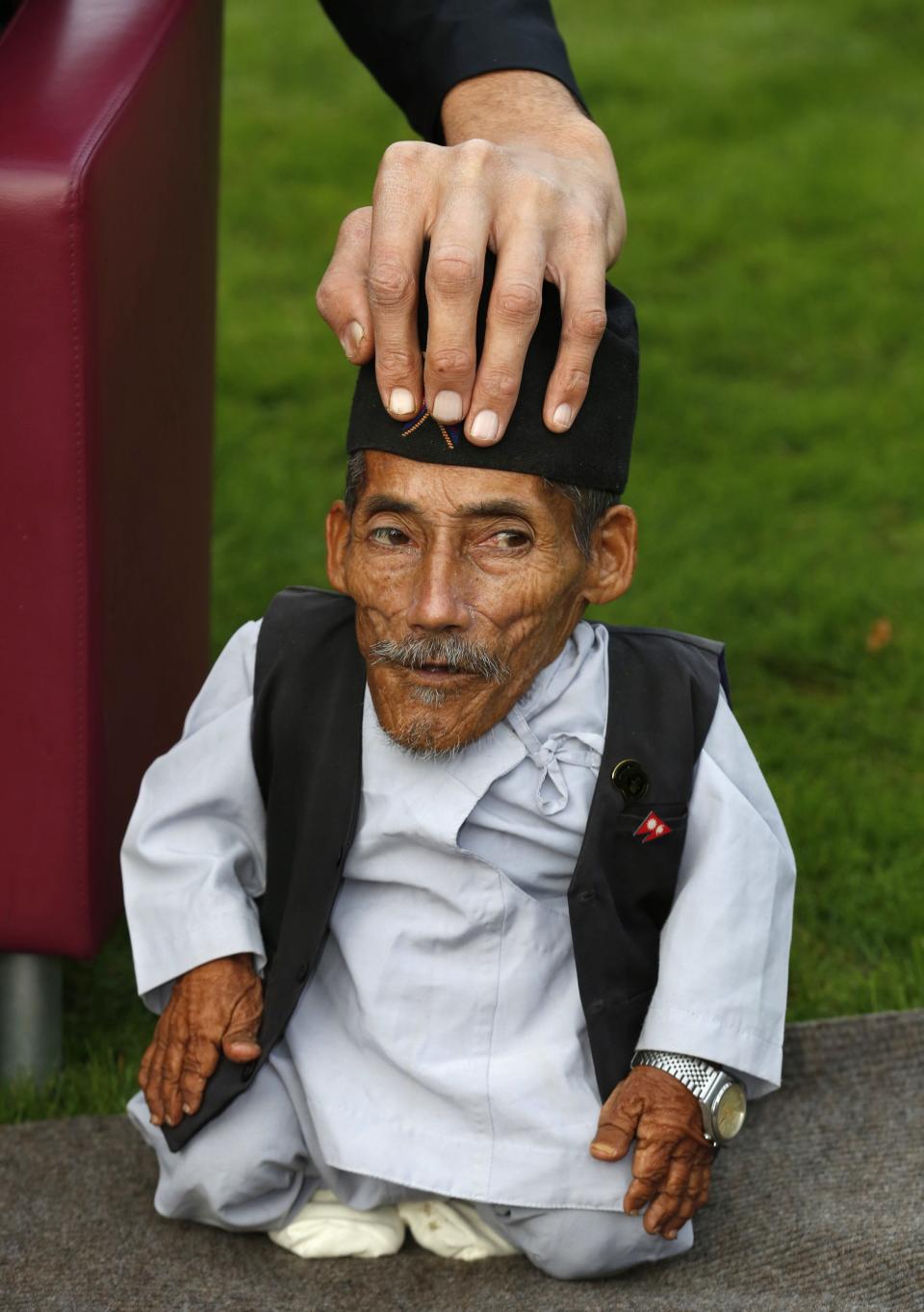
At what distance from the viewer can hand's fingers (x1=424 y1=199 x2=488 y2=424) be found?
8.01 feet

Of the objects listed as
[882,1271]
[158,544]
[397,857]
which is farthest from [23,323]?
[882,1271]

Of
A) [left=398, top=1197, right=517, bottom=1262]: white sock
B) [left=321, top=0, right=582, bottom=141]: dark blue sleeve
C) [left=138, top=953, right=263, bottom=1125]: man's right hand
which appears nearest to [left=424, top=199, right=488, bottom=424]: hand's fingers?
Result: [left=321, top=0, right=582, bottom=141]: dark blue sleeve

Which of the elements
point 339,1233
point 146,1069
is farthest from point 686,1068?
point 146,1069

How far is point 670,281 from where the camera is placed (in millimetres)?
7039

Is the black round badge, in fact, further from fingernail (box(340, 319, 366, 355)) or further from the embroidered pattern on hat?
fingernail (box(340, 319, 366, 355))

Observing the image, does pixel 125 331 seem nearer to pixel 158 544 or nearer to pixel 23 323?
pixel 23 323

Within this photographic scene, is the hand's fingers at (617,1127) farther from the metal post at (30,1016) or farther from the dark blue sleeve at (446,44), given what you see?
the dark blue sleeve at (446,44)

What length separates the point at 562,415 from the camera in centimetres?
257

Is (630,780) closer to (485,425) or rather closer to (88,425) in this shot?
(485,425)

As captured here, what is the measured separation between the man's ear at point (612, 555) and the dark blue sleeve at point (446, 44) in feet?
2.68

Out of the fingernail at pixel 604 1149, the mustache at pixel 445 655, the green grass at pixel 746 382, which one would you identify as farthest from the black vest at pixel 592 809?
the green grass at pixel 746 382

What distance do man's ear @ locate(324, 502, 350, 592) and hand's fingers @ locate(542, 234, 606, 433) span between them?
1.42 ft

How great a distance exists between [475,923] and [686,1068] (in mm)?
391

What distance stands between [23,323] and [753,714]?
100 inches
